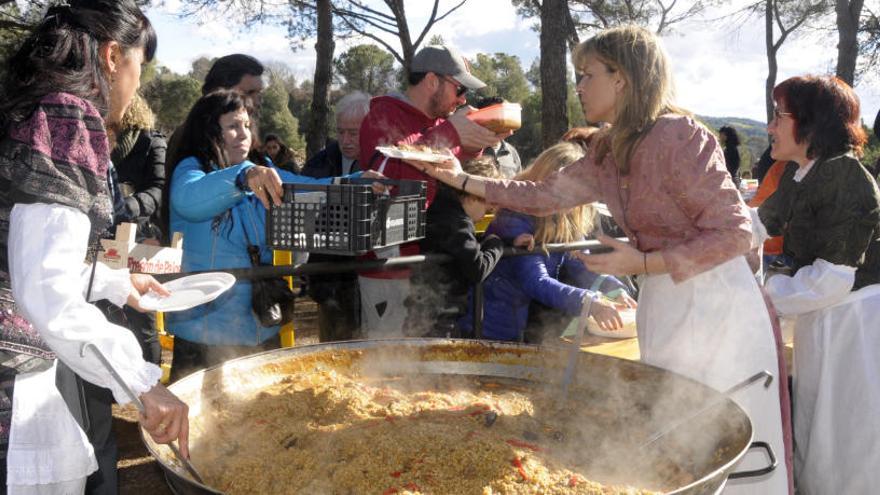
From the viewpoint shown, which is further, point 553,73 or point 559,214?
point 553,73

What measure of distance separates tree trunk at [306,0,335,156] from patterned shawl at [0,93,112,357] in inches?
328

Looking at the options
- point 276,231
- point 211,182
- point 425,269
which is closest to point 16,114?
point 276,231

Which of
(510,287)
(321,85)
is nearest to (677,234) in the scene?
(510,287)

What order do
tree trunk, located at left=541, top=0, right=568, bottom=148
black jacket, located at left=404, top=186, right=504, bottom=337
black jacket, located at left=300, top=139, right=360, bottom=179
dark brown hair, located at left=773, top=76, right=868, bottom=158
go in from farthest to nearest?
tree trunk, located at left=541, top=0, right=568, bottom=148, black jacket, located at left=300, top=139, right=360, bottom=179, black jacket, located at left=404, top=186, right=504, bottom=337, dark brown hair, located at left=773, top=76, right=868, bottom=158

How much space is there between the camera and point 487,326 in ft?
11.8

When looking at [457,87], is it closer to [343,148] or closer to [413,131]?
[413,131]

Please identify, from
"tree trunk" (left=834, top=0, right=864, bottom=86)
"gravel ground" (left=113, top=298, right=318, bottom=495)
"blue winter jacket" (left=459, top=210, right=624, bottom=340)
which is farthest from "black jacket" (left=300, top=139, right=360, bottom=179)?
"tree trunk" (left=834, top=0, right=864, bottom=86)

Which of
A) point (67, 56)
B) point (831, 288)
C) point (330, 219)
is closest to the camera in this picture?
point (67, 56)

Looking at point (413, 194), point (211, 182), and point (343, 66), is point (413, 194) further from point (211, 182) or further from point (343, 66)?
point (343, 66)

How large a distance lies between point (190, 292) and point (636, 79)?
1511mm

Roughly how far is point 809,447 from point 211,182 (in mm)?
2871

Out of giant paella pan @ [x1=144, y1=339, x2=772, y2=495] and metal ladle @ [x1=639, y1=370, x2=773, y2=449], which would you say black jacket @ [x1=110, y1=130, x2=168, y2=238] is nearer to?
giant paella pan @ [x1=144, y1=339, x2=772, y2=495]

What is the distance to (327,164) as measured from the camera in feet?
15.6

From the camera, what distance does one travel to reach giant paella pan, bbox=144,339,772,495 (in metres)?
1.39
